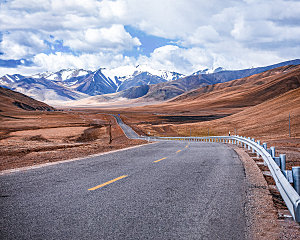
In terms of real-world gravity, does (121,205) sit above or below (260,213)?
above

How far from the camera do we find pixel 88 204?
594cm

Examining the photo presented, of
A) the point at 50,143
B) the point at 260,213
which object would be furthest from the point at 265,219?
the point at 50,143

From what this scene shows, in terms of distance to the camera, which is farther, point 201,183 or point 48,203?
point 201,183

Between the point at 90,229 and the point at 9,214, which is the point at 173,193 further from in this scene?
the point at 9,214

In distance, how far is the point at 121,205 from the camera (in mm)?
5934

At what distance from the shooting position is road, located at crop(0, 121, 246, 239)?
4.63 metres

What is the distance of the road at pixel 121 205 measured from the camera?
15.2 ft

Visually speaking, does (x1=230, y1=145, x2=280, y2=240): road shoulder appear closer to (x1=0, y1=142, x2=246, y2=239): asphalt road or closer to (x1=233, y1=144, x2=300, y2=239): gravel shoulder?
(x1=233, y1=144, x2=300, y2=239): gravel shoulder

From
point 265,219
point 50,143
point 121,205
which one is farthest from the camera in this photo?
point 50,143

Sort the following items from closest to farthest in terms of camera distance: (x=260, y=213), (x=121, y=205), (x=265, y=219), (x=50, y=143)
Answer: (x=265, y=219) → (x=260, y=213) → (x=121, y=205) → (x=50, y=143)

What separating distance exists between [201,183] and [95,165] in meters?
4.52

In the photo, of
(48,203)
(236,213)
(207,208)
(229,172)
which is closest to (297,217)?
(236,213)

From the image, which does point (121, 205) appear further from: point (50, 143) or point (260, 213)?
point (50, 143)

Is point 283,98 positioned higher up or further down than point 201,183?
higher up
